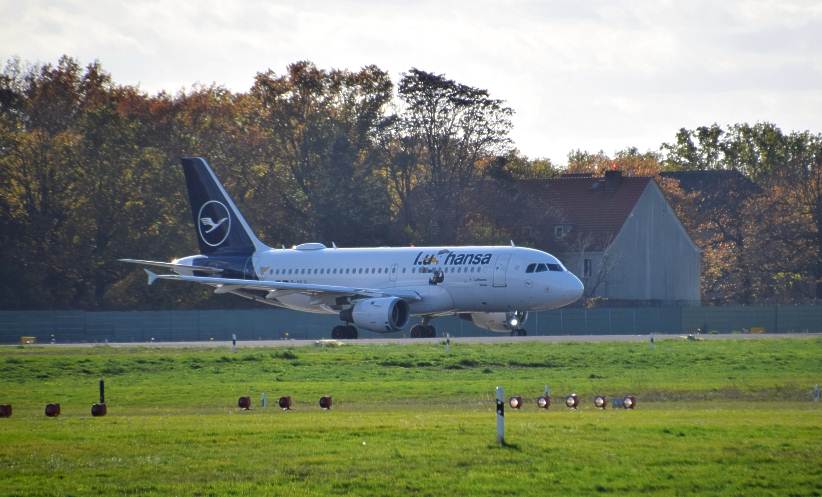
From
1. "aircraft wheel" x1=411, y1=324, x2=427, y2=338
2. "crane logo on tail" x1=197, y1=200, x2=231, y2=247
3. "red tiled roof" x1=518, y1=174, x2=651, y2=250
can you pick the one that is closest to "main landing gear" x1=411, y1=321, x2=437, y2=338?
"aircraft wheel" x1=411, y1=324, x2=427, y2=338

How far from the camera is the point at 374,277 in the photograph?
6072 cm

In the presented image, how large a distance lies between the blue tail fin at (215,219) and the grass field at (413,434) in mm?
24428

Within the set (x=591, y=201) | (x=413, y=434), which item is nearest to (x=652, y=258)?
(x=591, y=201)

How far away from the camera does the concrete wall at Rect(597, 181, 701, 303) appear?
294 feet

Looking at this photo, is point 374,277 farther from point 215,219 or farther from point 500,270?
point 215,219

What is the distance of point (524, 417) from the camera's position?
83.9ft

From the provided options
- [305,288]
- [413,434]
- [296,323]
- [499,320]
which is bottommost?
[413,434]

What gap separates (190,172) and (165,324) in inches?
296

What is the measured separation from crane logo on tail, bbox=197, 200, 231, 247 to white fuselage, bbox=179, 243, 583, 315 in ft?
11.6

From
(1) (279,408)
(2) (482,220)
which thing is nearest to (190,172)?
A: (2) (482,220)

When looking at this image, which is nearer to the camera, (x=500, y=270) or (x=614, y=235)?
(x=500, y=270)

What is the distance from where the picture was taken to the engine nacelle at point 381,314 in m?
56.9

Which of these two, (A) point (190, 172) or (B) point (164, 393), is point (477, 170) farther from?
(B) point (164, 393)

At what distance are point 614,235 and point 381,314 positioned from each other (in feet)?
119
